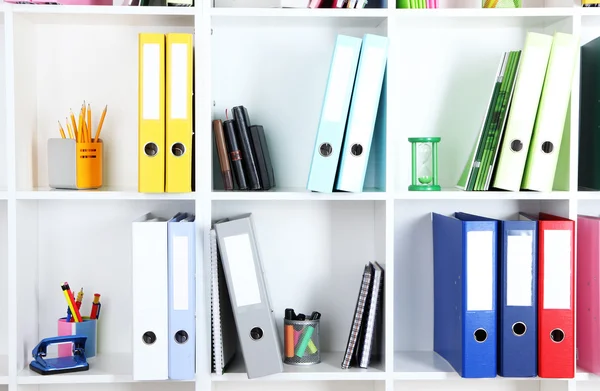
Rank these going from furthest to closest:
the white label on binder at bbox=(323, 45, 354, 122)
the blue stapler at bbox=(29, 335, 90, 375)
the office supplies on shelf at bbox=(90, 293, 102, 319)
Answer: the office supplies on shelf at bbox=(90, 293, 102, 319)
the blue stapler at bbox=(29, 335, 90, 375)
the white label on binder at bbox=(323, 45, 354, 122)

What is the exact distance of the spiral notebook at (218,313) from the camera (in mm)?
1682

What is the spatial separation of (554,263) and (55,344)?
1.27 metres

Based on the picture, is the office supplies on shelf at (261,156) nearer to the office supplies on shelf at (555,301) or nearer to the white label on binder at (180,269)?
the white label on binder at (180,269)

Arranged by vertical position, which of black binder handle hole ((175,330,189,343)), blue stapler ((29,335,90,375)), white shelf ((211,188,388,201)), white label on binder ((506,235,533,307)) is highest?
white shelf ((211,188,388,201))

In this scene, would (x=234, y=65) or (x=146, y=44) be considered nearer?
(x=146, y=44)

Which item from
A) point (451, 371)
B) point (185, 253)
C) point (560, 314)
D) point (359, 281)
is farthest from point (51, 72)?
point (560, 314)

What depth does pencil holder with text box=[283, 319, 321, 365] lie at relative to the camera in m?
1.78

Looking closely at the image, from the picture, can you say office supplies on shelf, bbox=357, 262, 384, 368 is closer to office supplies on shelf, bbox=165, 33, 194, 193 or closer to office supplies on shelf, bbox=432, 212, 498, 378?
office supplies on shelf, bbox=432, 212, 498, 378

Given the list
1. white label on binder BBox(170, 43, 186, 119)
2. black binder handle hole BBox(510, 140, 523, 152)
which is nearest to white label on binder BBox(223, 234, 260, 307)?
white label on binder BBox(170, 43, 186, 119)

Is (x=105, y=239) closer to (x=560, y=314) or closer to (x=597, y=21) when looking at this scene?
(x=560, y=314)

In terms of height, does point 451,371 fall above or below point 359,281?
below

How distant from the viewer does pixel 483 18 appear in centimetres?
177

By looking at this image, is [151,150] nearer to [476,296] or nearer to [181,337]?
[181,337]

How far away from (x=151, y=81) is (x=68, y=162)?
0.35 m
